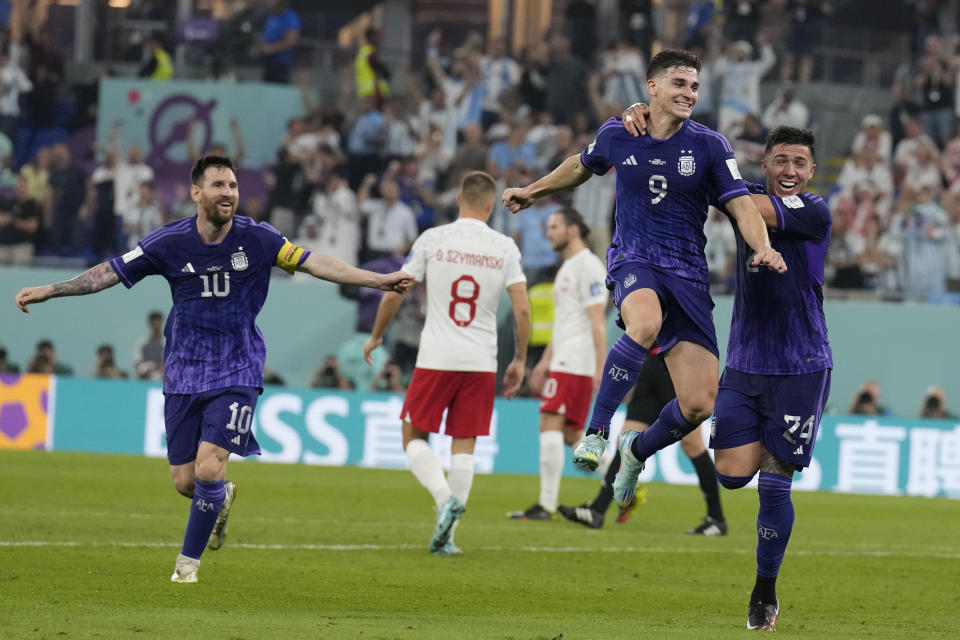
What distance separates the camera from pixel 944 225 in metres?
20.9

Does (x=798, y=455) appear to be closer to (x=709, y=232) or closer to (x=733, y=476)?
(x=733, y=476)

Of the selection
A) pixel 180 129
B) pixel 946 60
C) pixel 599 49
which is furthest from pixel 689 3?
pixel 180 129

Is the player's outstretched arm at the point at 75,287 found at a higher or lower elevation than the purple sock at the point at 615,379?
higher

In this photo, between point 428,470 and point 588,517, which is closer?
point 428,470

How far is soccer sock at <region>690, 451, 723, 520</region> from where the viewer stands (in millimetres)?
12344

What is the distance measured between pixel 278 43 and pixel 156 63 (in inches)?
77.4

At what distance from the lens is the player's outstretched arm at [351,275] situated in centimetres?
792

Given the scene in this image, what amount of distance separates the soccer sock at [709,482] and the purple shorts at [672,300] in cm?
458

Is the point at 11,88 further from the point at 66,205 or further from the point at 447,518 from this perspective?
the point at 447,518

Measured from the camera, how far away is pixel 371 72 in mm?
23672

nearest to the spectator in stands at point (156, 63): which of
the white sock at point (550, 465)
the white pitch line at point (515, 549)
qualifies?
the white sock at point (550, 465)

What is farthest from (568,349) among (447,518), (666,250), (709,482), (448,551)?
(666,250)

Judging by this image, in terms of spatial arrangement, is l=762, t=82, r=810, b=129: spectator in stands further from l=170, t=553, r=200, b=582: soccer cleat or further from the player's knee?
l=170, t=553, r=200, b=582: soccer cleat

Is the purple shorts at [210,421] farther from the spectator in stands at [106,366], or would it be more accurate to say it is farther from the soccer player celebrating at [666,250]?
the spectator in stands at [106,366]
